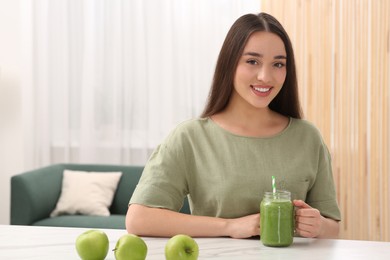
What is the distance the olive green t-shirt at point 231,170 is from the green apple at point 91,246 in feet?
1.39

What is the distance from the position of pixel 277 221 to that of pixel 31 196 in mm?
A: 3077

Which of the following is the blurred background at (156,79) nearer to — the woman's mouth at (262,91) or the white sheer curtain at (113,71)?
the white sheer curtain at (113,71)

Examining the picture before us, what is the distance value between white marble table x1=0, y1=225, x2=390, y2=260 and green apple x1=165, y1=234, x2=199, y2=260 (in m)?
0.11

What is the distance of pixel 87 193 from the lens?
4.93 m

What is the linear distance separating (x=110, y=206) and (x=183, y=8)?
64.3 inches

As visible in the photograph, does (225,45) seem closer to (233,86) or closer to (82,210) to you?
(233,86)

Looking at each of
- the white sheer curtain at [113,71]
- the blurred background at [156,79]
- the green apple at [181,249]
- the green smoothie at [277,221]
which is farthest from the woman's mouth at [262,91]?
the white sheer curtain at [113,71]

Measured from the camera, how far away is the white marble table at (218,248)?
1838mm

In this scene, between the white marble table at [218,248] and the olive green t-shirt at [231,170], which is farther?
the olive green t-shirt at [231,170]

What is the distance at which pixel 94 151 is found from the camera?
5566 millimetres

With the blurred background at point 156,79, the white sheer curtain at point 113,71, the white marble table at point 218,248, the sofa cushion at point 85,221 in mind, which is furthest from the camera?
the white sheer curtain at point 113,71

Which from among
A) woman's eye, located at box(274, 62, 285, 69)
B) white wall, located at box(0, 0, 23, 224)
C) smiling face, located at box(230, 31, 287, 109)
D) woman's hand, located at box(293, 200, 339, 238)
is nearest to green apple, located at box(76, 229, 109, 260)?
woman's hand, located at box(293, 200, 339, 238)

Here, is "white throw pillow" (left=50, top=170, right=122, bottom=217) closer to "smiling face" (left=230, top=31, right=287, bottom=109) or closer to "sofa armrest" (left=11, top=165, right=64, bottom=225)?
"sofa armrest" (left=11, top=165, right=64, bottom=225)

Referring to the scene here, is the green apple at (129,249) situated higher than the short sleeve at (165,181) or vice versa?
the short sleeve at (165,181)
